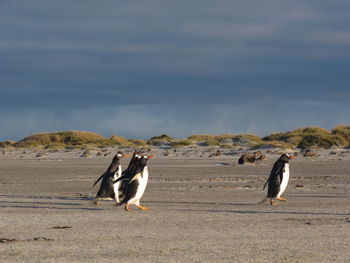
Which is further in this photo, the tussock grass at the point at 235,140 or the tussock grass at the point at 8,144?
the tussock grass at the point at 8,144

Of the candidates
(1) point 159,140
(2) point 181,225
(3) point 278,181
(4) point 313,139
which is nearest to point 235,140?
(1) point 159,140

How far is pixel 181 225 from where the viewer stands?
11.9 m

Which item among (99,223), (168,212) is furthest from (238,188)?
(99,223)

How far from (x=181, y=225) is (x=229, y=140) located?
184 feet

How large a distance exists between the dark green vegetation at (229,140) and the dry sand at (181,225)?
31945mm

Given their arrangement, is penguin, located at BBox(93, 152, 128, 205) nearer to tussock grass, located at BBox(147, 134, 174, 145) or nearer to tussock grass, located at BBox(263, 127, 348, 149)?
tussock grass, located at BBox(263, 127, 348, 149)

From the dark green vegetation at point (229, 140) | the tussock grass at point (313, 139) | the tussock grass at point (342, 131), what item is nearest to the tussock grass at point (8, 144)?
the dark green vegetation at point (229, 140)

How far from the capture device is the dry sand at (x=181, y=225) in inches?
356

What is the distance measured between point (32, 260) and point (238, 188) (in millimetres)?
11875

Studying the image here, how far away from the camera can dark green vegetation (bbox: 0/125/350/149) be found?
56344 millimetres

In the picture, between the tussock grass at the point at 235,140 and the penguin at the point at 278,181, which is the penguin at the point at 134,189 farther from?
the tussock grass at the point at 235,140

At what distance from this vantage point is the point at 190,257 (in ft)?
28.7

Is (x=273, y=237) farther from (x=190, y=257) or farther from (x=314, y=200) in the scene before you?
(x=314, y=200)

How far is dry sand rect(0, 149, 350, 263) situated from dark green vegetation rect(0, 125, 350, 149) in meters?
31.9
